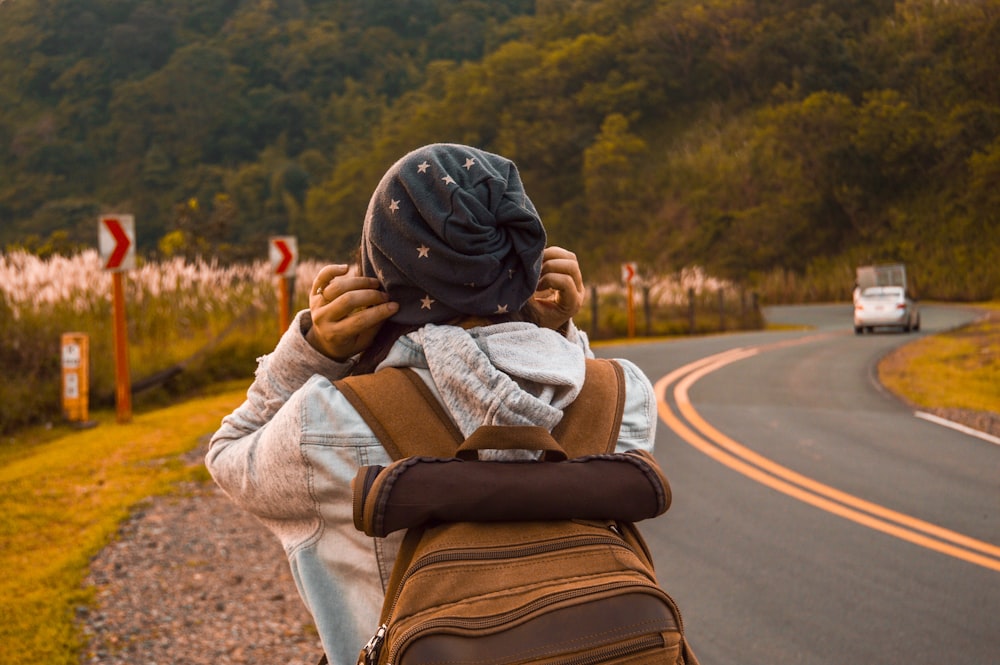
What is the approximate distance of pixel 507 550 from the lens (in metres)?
1.58

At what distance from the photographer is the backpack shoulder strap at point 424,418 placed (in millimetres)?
1702

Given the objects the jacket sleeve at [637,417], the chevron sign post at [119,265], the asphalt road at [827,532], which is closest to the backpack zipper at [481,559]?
the jacket sleeve at [637,417]

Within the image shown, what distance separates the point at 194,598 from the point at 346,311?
3369 mm

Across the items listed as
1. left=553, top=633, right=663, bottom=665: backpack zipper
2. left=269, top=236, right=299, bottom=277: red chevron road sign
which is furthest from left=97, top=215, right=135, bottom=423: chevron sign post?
left=553, top=633, right=663, bottom=665: backpack zipper

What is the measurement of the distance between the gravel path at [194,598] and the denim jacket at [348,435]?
7.75 feet

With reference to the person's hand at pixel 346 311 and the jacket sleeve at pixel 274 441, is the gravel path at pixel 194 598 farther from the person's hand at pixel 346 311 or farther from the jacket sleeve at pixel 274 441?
the person's hand at pixel 346 311

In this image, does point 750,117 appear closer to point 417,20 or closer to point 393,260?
point 417,20

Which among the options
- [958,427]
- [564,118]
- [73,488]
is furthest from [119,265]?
[564,118]

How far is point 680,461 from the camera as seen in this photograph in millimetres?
8867

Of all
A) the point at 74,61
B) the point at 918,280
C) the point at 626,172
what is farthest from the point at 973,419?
the point at 74,61

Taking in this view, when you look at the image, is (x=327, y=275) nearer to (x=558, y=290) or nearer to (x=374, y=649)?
(x=558, y=290)

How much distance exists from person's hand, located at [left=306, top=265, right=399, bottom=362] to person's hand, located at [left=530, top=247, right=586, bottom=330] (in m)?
0.35

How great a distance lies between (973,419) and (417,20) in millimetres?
112260

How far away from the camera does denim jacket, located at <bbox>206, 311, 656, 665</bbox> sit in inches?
67.4
